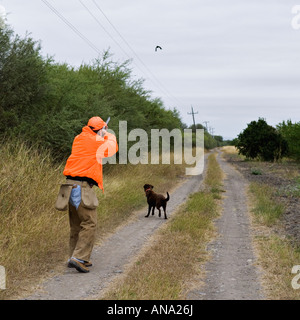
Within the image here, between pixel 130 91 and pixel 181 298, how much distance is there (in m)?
19.7

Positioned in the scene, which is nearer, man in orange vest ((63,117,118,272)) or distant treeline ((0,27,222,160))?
man in orange vest ((63,117,118,272))

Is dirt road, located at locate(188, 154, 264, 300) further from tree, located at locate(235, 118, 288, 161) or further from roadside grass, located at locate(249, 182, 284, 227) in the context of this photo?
tree, located at locate(235, 118, 288, 161)

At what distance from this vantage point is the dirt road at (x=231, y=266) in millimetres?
5177

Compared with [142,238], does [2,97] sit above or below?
above

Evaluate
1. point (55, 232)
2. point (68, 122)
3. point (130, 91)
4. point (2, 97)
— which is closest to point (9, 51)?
point (2, 97)

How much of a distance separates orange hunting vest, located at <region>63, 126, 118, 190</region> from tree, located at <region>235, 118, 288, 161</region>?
30.8 metres

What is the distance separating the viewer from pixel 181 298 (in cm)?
492

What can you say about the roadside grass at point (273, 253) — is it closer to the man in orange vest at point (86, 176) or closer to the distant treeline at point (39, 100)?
the man in orange vest at point (86, 176)

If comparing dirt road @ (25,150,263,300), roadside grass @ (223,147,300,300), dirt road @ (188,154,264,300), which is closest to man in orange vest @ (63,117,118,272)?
dirt road @ (25,150,263,300)

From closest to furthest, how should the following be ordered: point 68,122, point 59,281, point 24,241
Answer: point 59,281 → point 24,241 → point 68,122

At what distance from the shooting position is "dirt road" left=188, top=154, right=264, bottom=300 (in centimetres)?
518

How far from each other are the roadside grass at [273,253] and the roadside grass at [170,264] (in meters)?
0.96
